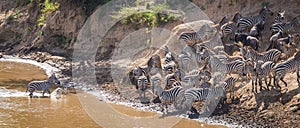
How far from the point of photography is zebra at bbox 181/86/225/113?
54.3ft

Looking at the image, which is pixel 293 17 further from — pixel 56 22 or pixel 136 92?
pixel 56 22

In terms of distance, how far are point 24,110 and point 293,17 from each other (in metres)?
10.0

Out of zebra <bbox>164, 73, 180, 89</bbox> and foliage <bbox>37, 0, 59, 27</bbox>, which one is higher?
foliage <bbox>37, 0, 59, 27</bbox>

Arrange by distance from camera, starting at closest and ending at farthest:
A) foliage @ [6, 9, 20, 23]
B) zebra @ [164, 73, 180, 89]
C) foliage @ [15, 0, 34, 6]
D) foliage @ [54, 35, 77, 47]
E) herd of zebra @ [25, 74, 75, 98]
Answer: zebra @ [164, 73, 180, 89], herd of zebra @ [25, 74, 75, 98], foliage @ [54, 35, 77, 47], foliage @ [6, 9, 20, 23], foliage @ [15, 0, 34, 6]

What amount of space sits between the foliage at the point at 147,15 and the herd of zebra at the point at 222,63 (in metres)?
3.37

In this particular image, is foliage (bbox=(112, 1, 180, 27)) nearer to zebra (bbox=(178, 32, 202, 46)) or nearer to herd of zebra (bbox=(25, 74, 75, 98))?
zebra (bbox=(178, 32, 202, 46))

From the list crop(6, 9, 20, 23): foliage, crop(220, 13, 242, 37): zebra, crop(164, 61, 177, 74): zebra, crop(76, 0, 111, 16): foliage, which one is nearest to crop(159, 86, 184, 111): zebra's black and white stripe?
crop(164, 61, 177, 74): zebra

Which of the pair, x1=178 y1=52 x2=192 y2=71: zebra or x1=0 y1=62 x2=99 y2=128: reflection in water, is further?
x1=178 y1=52 x2=192 y2=71: zebra

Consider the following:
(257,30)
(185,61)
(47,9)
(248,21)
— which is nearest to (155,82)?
(185,61)

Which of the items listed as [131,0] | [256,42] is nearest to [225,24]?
[256,42]

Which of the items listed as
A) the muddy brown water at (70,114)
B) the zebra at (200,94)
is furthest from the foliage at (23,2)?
the zebra at (200,94)

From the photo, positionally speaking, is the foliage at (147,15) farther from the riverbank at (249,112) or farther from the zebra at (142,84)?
the riverbank at (249,112)

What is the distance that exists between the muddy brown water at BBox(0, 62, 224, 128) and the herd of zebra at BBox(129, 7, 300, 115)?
102 cm

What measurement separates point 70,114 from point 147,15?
889 centimetres
